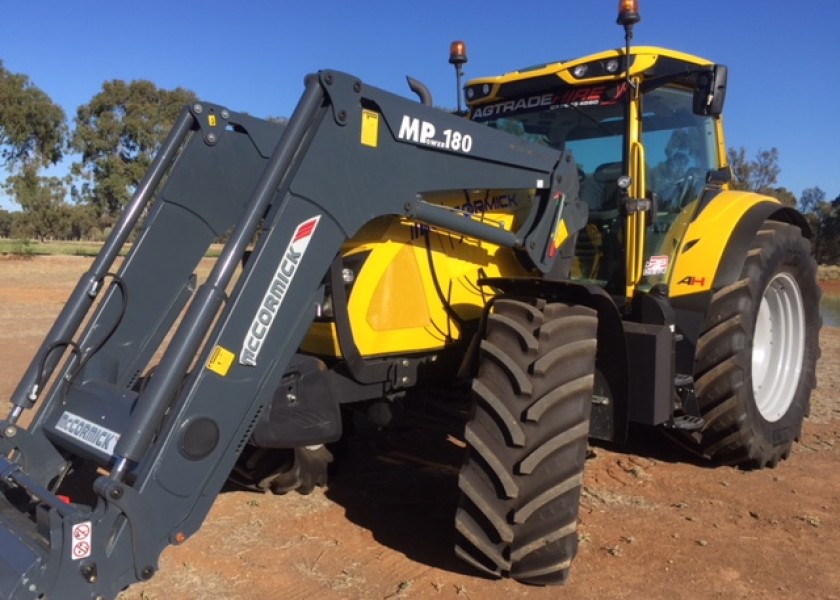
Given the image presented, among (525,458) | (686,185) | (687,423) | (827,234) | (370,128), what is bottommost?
(525,458)

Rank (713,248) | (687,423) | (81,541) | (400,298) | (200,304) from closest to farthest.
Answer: (81,541)
(200,304)
(400,298)
(687,423)
(713,248)

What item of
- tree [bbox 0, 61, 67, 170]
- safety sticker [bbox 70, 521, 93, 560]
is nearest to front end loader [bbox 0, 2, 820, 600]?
safety sticker [bbox 70, 521, 93, 560]

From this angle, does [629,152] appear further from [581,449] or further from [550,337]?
[581,449]

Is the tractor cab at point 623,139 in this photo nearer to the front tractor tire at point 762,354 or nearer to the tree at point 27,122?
the front tractor tire at point 762,354

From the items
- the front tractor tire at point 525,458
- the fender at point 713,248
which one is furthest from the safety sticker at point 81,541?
the fender at point 713,248

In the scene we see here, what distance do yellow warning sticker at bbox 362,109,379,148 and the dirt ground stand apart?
202 centimetres

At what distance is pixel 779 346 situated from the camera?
5.95m

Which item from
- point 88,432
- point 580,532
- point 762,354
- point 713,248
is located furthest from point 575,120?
point 88,432

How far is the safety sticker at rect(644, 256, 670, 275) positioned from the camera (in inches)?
192

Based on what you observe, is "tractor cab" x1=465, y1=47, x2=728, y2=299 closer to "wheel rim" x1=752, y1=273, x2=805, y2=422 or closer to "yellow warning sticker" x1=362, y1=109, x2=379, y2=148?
"wheel rim" x1=752, y1=273, x2=805, y2=422

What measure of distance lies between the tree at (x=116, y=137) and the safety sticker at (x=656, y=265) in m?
35.9

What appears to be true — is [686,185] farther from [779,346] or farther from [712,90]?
[779,346]

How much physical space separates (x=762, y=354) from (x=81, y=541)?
494 cm

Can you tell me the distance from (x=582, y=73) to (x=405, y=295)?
1.90 meters
